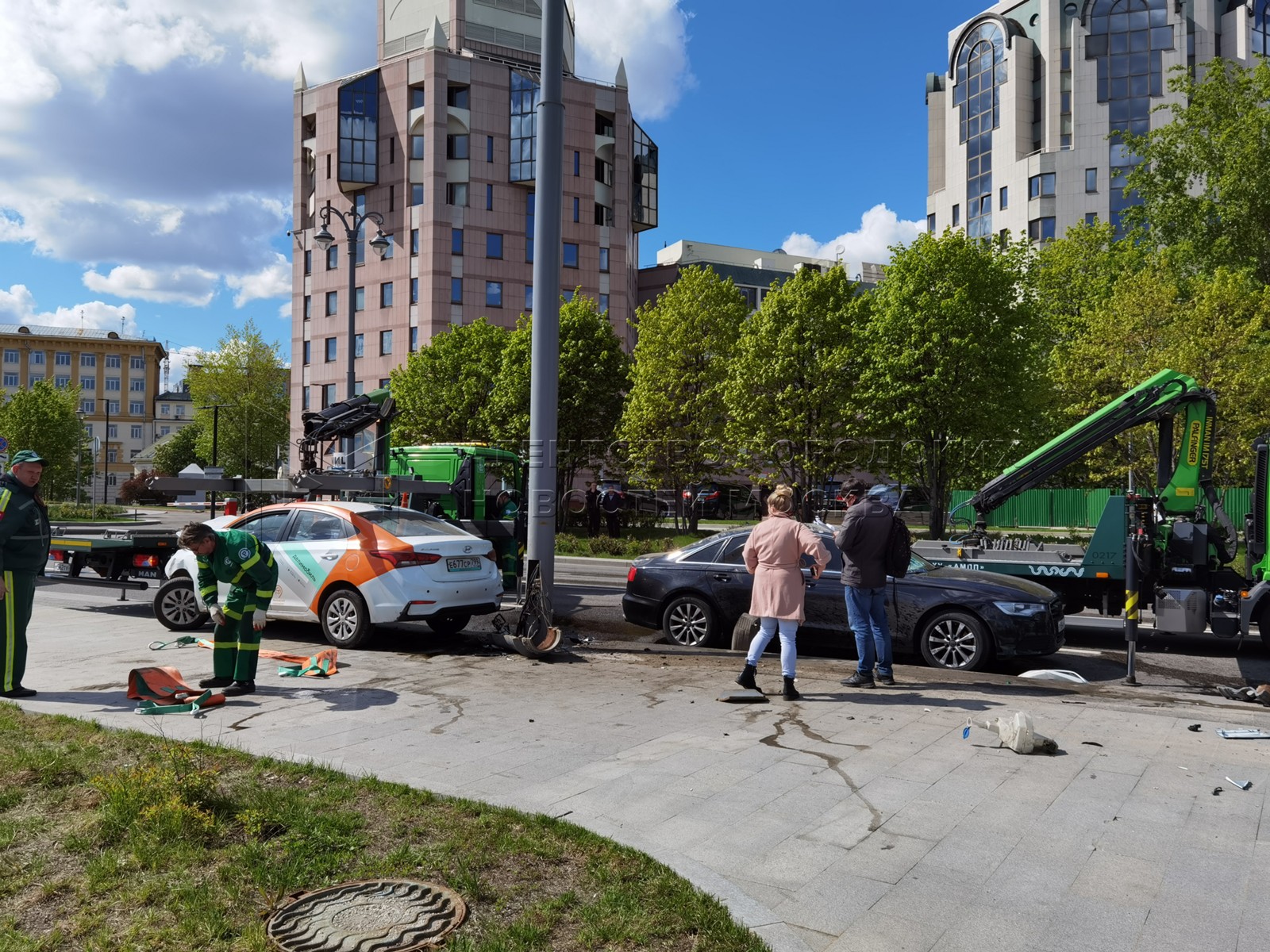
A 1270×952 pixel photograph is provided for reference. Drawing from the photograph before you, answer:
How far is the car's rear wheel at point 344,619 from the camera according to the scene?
10234mm

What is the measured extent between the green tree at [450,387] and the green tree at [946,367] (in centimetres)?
1844

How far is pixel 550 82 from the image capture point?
34.4 ft

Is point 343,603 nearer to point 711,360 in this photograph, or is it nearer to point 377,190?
point 711,360

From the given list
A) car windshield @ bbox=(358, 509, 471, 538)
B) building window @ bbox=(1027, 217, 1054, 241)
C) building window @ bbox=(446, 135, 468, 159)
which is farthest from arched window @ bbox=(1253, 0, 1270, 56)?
car windshield @ bbox=(358, 509, 471, 538)

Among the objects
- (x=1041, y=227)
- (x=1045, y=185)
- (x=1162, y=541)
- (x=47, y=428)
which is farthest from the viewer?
(x=1041, y=227)

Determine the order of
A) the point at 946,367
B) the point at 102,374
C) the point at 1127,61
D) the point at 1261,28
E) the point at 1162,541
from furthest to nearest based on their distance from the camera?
the point at 102,374
the point at 1127,61
the point at 1261,28
the point at 946,367
the point at 1162,541

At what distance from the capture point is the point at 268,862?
4.12 metres

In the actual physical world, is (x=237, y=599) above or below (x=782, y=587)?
below

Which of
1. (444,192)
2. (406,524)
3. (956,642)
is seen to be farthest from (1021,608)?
(444,192)

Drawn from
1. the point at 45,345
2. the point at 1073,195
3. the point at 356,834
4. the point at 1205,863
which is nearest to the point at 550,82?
the point at 356,834

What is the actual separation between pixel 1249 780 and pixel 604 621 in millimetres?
8605

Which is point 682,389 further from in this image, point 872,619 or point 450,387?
point 872,619

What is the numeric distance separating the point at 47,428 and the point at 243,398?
1582 centimetres

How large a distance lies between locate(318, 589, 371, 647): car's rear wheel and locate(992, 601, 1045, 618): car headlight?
249 inches
